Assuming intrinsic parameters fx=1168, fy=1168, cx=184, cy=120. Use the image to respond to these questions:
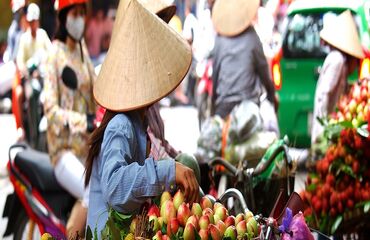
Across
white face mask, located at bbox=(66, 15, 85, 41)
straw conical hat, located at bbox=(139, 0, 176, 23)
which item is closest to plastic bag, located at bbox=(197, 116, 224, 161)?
white face mask, located at bbox=(66, 15, 85, 41)

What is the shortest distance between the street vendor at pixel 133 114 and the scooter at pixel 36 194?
326 centimetres

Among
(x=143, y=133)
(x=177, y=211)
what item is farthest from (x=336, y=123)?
(x=177, y=211)

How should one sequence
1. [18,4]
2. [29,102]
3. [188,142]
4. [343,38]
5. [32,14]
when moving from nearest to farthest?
[343,38]
[29,102]
[32,14]
[18,4]
[188,142]

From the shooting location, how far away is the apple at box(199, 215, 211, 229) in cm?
411

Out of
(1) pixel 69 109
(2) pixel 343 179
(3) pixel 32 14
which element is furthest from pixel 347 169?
(3) pixel 32 14

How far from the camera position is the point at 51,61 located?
8016 millimetres

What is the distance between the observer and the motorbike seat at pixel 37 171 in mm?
8141

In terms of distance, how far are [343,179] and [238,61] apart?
9.29 ft

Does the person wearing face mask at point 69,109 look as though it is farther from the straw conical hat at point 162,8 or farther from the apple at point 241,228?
the apple at point 241,228

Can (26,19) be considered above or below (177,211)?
below

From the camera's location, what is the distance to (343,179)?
706 centimetres

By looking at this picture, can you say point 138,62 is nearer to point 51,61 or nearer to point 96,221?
point 96,221

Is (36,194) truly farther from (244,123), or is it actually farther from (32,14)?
(32,14)

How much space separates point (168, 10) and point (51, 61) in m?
2.20
